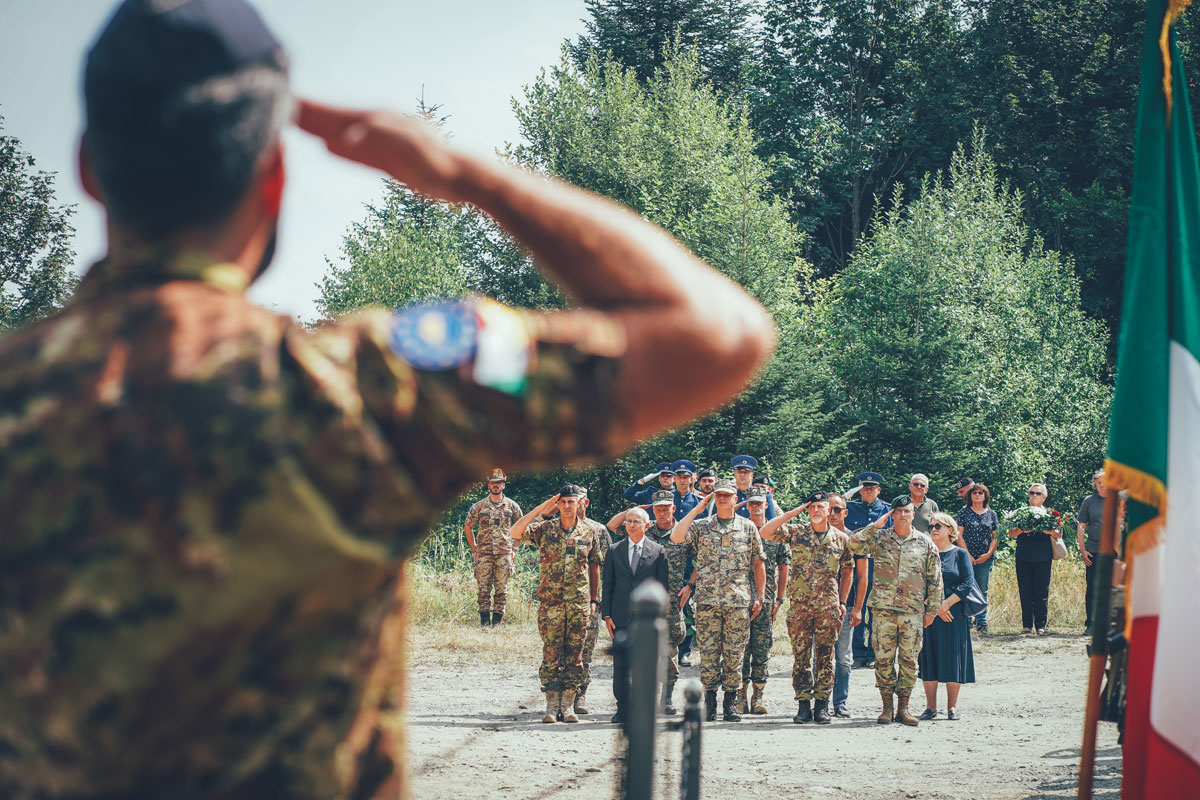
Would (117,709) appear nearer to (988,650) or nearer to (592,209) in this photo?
(592,209)

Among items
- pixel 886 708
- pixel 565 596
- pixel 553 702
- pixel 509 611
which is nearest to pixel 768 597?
pixel 886 708

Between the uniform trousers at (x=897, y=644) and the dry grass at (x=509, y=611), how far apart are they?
4.76 metres

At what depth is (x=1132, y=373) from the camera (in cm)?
383

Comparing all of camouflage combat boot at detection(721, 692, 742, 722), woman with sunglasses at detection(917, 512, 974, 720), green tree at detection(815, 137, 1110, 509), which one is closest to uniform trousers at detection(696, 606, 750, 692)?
camouflage combat boot at detection(721, 692, 742, 722)

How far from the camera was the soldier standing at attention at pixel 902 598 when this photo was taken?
10.3 m

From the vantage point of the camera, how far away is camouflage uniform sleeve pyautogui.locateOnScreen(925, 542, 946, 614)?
10.4 metres

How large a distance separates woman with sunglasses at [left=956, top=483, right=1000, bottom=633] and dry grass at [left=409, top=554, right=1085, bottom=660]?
6.37ft

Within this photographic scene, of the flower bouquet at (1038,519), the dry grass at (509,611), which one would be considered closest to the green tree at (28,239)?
the dry grass at (509,611)

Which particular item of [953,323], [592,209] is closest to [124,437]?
[592,209]

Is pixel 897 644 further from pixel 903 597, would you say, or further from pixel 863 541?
pixel 863 541

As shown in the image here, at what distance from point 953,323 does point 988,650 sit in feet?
37.8

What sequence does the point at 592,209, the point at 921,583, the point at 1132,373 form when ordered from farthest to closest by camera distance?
1. the point at 921,583
2. the point at 1132,373
3. the point at 592,209

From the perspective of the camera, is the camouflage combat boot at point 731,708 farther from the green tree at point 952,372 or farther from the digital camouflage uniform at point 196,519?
the green tree at point 952,372

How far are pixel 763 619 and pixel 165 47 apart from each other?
10.4m
